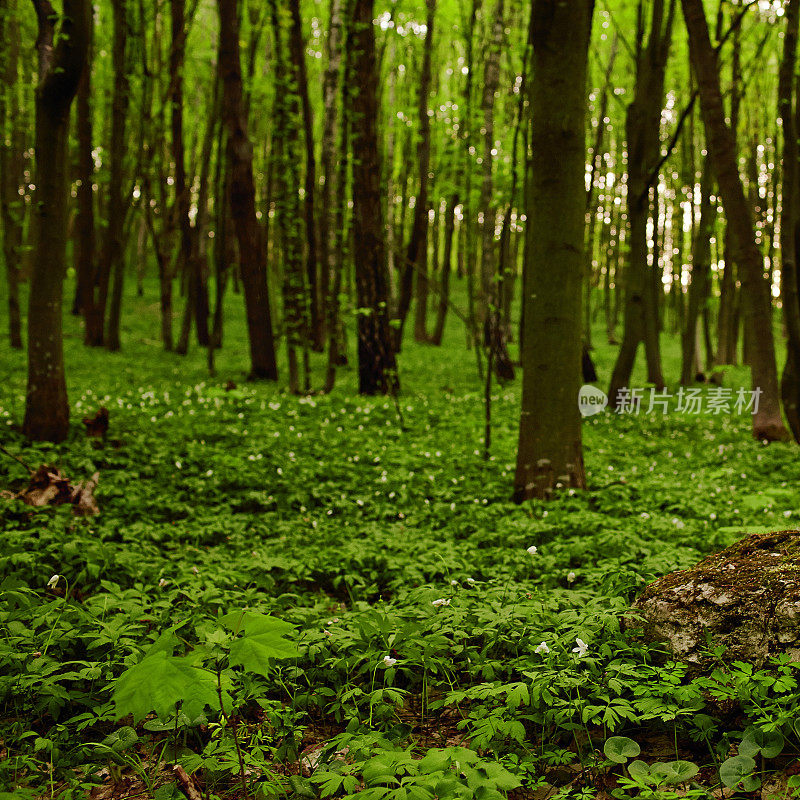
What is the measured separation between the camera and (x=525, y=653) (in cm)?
283

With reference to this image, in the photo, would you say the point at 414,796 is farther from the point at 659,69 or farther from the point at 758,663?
the point at 659,69

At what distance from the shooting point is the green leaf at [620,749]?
2.14 m

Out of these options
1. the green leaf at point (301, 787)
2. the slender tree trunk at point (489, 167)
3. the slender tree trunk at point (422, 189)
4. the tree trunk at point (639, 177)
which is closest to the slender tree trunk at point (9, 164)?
the slender tree trunk at point (422, 189)

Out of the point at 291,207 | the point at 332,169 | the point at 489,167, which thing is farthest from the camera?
the point at 489,167

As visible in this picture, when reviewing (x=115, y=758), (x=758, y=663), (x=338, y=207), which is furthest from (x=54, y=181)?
(x=758, y=663)

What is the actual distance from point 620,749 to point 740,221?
348 inches

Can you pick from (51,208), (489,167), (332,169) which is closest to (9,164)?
(332,169)

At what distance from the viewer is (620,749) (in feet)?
7.18

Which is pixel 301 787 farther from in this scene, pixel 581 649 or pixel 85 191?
pixel 85 191

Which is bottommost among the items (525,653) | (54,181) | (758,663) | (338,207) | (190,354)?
(525,653)

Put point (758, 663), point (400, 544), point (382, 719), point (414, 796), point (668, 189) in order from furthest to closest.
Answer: point (668, 189), point (400, 544), point (382, 719), point (758, 663), point (414, 796)

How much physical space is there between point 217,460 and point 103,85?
23136mm

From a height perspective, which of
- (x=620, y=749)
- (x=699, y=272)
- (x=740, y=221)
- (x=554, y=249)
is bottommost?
(x=620, y=749)

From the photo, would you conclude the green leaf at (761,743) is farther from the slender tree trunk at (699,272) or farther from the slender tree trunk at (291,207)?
the slender tree trunk at (699,272)
